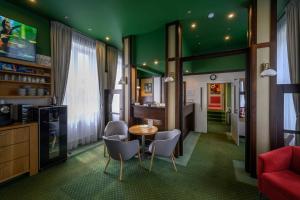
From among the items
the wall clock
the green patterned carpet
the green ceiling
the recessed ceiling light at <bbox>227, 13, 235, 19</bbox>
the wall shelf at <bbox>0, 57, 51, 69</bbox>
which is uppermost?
the recessed ceiling light at <bbox>227, 13, 235, 19</bbox>

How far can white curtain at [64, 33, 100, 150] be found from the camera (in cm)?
420

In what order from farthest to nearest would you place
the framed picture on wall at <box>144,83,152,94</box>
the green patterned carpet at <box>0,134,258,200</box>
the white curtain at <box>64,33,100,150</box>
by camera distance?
the framed picture on wall at <box>144,83,152,94</box>
the white curtain at <box>64,33,100,150</box>
the green patterned carpet at <box>0,134,258,200</box>

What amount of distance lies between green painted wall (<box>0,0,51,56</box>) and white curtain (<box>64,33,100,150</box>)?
685 millimetres

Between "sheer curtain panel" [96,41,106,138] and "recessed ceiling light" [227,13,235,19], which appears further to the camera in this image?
"sheer curtain panel" [96,41,106,138]

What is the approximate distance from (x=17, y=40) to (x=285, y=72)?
229 inches

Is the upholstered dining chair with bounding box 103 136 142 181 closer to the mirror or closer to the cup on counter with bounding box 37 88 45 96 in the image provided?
the cup on counter with bounding box 37 88 45 96

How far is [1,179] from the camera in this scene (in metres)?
2.45

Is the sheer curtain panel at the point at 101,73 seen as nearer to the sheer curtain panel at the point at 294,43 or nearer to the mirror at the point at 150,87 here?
the mirror at the point at 150,87

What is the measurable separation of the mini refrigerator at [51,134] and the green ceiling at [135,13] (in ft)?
7.28

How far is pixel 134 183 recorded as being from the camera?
2590 mm

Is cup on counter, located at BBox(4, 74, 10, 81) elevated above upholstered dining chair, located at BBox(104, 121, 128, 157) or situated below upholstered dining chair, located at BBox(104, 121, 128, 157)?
above

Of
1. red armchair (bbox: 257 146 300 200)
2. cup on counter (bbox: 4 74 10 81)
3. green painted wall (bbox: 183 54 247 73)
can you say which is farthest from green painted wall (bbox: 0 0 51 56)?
red armchair (bbox: 257 146 300 200)

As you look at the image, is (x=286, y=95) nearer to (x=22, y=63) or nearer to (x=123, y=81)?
(x=123, y=81)

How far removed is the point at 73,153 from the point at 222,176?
367 cm
